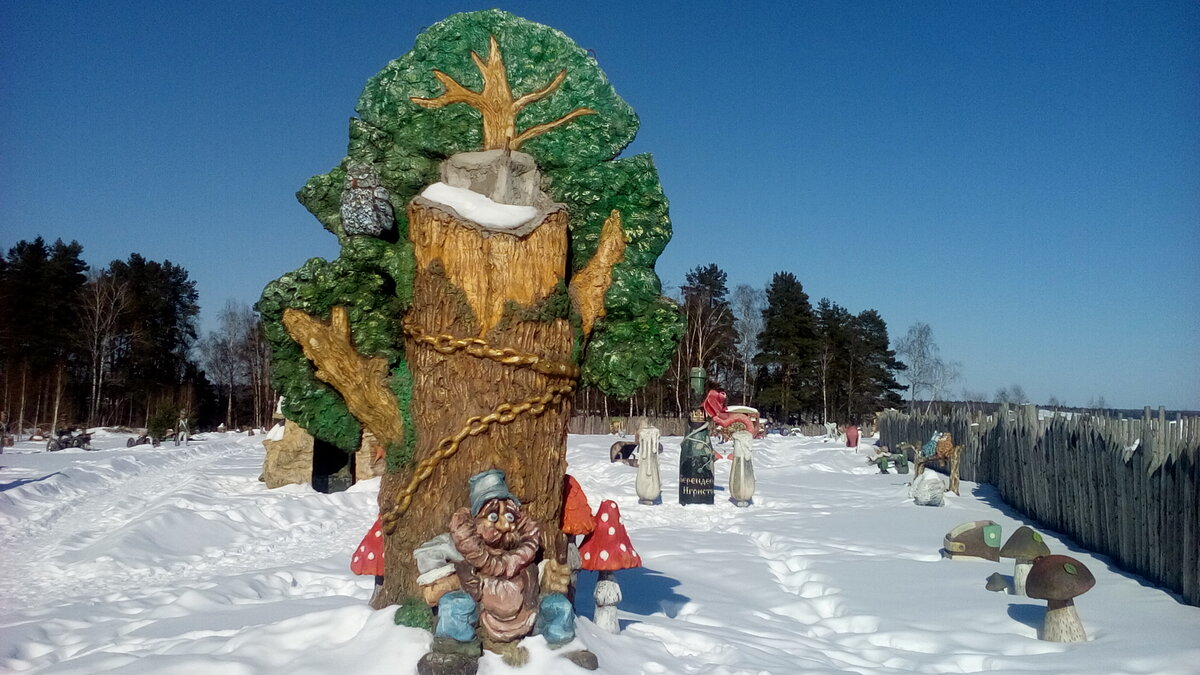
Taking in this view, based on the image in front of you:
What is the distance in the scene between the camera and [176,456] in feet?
72.5

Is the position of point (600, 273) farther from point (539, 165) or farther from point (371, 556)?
point (371, 556)

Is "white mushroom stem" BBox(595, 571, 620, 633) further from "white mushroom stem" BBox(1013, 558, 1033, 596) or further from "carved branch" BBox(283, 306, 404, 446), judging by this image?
"white mushroom stem" BBox(1013, 558, 1033, 596)

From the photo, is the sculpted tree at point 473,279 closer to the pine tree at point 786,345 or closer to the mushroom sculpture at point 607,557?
the mushroom sculpture at point 607,557

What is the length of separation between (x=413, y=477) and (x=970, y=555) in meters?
6.29

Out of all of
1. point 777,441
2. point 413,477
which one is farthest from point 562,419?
point 777,441

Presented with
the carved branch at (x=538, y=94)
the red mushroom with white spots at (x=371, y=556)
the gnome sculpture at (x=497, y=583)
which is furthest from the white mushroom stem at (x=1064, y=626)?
the carved branch at (x=538, y=94)

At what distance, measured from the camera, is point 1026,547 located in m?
6.66

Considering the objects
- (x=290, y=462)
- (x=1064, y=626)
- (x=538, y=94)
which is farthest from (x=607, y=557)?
(x=290, y=462)

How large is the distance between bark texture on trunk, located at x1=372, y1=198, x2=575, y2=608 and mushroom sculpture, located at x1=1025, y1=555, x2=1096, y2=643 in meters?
3.36

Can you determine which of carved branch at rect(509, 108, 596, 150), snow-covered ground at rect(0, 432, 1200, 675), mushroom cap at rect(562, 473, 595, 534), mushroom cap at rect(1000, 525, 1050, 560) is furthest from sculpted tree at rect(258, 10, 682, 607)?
mushroom cap at rect(1000, 525, 1050, 560)

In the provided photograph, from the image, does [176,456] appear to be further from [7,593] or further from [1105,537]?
[1105,537]

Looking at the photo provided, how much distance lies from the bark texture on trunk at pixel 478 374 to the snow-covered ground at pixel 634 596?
56 cm

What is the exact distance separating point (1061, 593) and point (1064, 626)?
0.96 feet

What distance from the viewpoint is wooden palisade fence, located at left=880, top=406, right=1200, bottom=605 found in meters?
6.52
